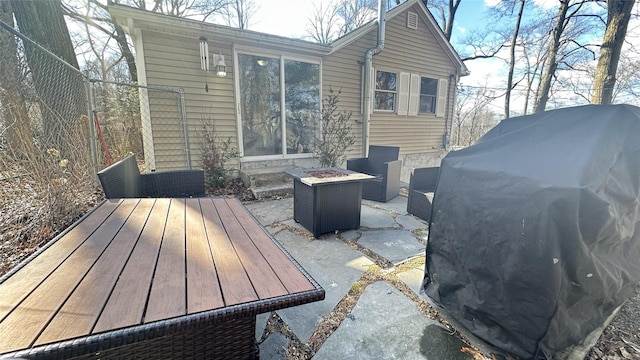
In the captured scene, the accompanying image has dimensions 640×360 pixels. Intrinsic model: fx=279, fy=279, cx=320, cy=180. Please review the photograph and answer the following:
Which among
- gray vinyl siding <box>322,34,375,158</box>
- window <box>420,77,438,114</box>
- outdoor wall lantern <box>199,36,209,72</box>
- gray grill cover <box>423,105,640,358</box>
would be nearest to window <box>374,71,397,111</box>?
gray vinyl siding <box>322,34,375,158</box>

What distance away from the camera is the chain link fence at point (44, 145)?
2295 millimetres

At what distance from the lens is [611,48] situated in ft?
12.2

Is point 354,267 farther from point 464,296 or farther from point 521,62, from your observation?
point 521,62

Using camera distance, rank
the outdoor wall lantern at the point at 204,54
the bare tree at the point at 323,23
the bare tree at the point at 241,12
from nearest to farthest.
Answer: the outdoor wall lantern at the point at 204,54
the bare tree at the point at 241,12
the bare tree at the point at 323,23

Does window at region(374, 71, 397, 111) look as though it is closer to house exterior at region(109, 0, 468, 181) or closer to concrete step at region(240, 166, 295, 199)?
house exterior at region(109, 0, 468, 181)

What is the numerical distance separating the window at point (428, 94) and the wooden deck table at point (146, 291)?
751 cm

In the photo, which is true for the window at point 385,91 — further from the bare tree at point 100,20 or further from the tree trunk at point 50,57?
the bare tree at point 100,20

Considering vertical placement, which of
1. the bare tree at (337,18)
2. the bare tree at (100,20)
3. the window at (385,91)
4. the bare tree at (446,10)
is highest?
the bare tree at (337,18)

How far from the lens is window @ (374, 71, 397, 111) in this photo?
22.9 ft

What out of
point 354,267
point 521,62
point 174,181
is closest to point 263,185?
point 174,181

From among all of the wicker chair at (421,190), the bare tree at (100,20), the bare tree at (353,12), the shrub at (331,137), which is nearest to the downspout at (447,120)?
the shrub at (331,137)

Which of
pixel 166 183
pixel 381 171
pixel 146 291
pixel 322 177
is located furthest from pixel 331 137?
pixel 146 291

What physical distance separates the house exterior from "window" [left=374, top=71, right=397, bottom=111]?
0.08ft

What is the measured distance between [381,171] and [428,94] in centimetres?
430
